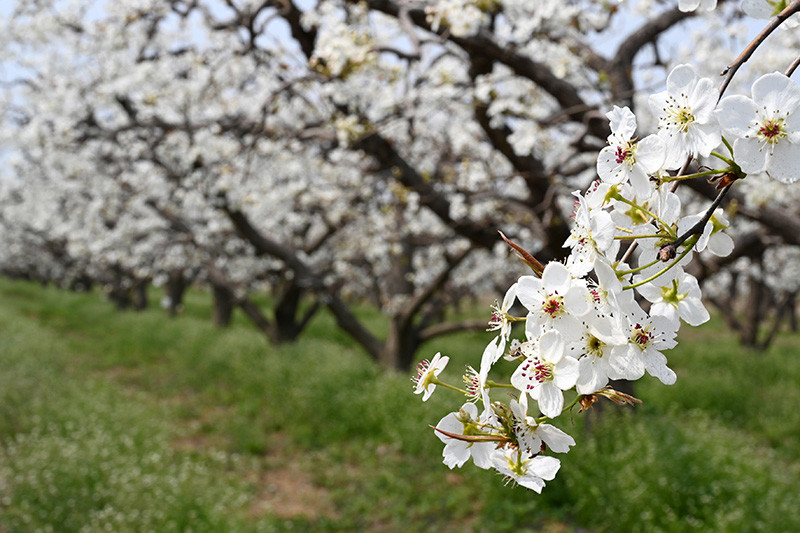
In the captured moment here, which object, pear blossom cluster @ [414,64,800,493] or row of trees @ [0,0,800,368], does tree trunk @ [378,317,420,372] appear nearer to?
row of trees @ [0,0,800,368]

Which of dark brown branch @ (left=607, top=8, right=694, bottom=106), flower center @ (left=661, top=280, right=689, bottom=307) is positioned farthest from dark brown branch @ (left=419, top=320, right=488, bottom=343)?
flower center @ (left=661, top=280, right=689, bottom=307)

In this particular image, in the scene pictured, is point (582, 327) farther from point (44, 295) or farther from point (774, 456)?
point (44, 295)

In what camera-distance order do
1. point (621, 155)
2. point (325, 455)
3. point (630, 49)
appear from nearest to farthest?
1. point (621, 155)
2. point (630, 49)
3. point (325, 455)

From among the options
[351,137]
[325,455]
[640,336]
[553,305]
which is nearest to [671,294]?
[640,336]

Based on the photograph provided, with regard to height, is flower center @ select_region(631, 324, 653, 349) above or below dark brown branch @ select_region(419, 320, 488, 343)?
below

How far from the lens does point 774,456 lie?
655 cm

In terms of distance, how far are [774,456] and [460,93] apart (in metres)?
5.15

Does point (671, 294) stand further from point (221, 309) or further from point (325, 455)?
point (221, 309)

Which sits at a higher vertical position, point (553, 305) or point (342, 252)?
point (342, 252)

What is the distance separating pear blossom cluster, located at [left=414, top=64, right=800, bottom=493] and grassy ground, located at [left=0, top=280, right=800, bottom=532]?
3733 mm

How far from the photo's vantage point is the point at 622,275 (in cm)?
88

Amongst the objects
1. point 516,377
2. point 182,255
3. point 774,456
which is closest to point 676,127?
point 516,377

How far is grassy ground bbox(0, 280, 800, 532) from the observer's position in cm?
434

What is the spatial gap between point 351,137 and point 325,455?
3575 mm
